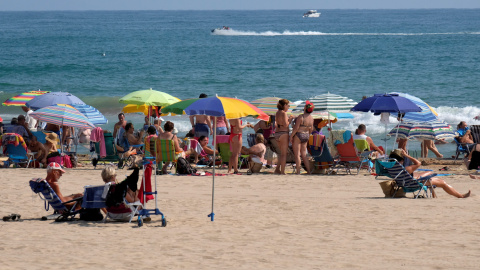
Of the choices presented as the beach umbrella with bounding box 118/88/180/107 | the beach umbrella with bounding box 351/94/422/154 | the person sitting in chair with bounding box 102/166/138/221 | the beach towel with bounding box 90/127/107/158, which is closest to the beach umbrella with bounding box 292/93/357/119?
the beach umbrella with bounding box 351/94/422/154

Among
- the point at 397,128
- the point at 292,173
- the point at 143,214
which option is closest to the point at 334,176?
the point at 292,173

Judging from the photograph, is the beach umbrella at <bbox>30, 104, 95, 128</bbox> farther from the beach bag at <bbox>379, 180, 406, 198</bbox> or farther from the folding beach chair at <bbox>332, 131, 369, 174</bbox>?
the beach bag at <bbox>379, 180, 406, 198</bbox>

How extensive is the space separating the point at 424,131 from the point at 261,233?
6749 millimetres

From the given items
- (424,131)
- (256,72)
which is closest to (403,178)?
(424,131)

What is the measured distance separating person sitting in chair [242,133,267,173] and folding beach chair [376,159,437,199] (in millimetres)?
2974

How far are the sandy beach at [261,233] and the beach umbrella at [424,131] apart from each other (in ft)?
8.93

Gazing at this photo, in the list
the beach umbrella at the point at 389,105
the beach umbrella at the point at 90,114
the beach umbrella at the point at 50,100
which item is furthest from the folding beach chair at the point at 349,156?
the beach umbrella at the point at 50,100

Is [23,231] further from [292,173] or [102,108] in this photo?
[102,108]

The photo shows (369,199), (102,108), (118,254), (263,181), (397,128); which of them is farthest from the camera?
(102,108)

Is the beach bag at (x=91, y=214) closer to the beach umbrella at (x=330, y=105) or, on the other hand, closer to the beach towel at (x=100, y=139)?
the beach towel at (x=100, y=139)

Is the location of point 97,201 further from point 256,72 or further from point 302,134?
point 256,72

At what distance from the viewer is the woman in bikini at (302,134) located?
38.4 ft

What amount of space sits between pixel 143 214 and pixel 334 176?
15.6 ft

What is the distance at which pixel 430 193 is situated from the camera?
9812 millimetres
